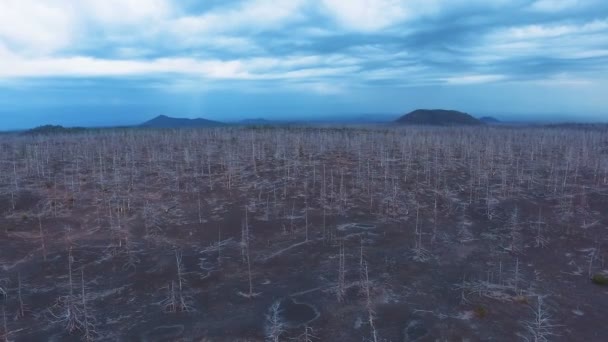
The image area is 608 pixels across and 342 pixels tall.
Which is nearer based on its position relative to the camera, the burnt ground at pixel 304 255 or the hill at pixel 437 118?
the burnt ground at pixel 304 255

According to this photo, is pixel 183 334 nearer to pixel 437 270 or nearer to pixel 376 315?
pixel 376 315

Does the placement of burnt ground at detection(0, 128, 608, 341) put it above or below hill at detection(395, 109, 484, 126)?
below

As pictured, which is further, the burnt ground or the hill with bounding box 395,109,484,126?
the hill with bounding box 395,109,484,126

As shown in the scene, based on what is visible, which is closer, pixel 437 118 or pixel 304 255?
pixel 304 255

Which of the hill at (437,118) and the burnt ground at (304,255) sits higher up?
the hill at (437,118)
